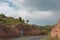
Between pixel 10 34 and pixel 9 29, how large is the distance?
7.75ft

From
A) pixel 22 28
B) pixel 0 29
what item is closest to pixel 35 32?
pixel 22 28

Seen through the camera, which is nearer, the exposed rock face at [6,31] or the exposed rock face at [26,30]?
the exposed rock face at [6,31]

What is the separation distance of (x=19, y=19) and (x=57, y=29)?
7001 cm

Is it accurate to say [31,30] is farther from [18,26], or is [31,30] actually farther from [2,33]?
[2,33]

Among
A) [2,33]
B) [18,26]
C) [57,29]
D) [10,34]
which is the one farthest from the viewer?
[18,26]

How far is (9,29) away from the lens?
79.3 meters

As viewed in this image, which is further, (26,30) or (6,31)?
(26,30)

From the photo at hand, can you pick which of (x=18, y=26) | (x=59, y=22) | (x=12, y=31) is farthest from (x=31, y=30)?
(x=59, y=22)

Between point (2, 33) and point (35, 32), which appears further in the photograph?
point (35, 32)

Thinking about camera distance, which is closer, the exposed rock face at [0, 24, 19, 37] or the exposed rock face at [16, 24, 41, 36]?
the exposed rock face at [0, 24, 19, 37]

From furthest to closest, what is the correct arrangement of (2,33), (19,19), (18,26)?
(19,19)
(18,26)
(2,33)

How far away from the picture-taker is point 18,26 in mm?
95125

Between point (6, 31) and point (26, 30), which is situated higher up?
point (6, 31)

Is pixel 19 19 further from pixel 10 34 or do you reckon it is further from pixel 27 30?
pixel 10 34
